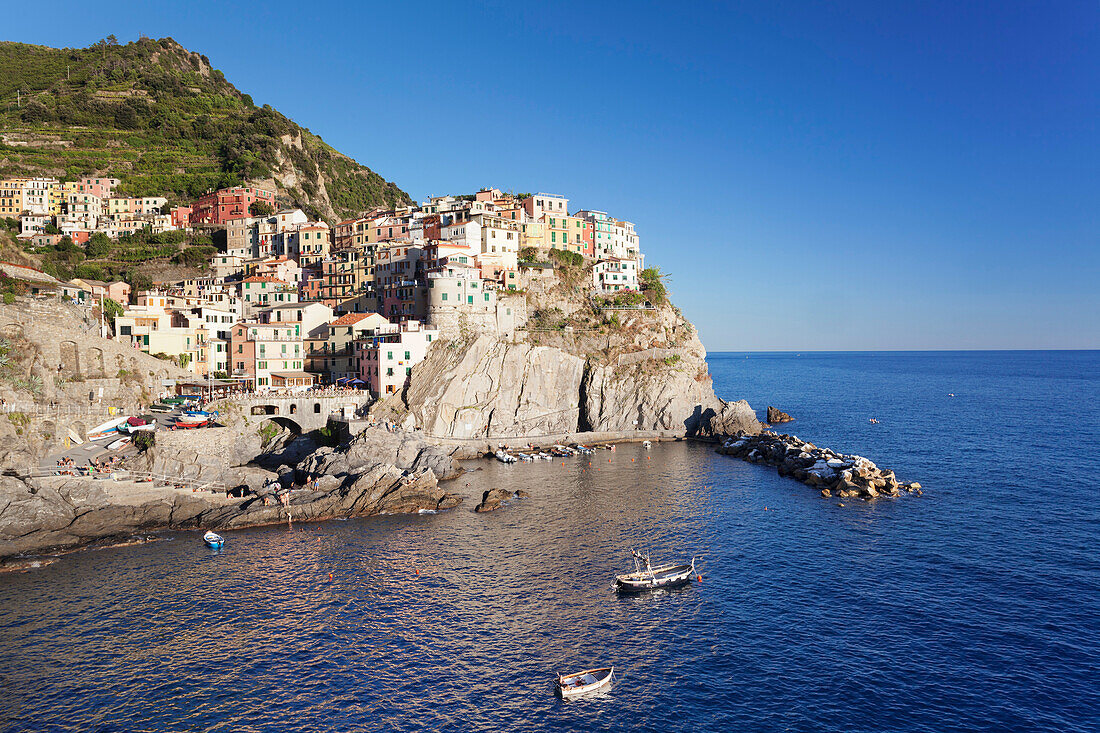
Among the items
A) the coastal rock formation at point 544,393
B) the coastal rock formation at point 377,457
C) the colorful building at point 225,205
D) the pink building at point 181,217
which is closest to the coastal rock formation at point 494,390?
the coastal rock formation at point 544,393

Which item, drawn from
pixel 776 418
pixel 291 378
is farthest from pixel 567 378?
pixel 776 418

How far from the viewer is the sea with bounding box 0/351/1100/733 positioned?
92.2 feet

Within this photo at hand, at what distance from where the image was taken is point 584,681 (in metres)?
29.3

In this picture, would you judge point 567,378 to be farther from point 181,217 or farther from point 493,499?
point 181,217

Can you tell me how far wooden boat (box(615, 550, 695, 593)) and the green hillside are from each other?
12461 cm

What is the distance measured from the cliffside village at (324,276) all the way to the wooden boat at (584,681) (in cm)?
5453

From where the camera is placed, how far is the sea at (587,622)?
28109 millimetres

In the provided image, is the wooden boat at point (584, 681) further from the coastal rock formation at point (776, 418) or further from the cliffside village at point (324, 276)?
the coastal rock formation at point (776, 418)

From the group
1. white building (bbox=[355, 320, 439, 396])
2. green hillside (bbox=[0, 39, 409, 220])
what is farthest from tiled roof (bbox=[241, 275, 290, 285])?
green hillside (bbox=[0, 39, 409, 220])

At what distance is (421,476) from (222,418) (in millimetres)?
22635

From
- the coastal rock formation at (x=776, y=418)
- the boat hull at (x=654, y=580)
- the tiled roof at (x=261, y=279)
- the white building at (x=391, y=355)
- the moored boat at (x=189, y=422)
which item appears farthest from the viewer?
the coastal rock formation at (x=776, y=418)

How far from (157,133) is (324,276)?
84245mm

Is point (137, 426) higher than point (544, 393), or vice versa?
point (544, 393)

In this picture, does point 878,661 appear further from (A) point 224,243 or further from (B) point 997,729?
(A) point 224,243
